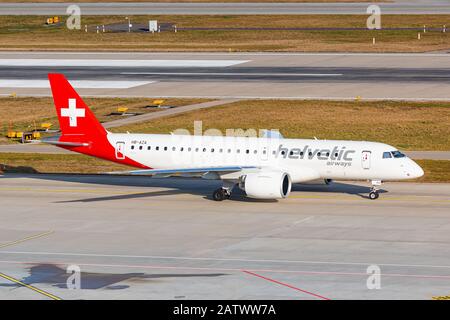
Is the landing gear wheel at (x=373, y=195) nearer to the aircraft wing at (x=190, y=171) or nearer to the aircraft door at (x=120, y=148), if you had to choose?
the aircraft wing at (x=190, y=171)

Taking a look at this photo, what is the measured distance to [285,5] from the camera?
169125 mm

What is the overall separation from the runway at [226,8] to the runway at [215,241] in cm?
9767

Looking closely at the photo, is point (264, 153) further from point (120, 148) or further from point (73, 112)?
point (73, 112)

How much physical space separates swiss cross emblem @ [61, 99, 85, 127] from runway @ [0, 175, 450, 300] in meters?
4.20

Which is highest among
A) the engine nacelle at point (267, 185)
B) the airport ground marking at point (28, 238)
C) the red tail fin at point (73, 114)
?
the red tail fin at point (73, 114)

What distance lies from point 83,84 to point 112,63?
1414 cm

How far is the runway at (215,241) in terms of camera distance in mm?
40219

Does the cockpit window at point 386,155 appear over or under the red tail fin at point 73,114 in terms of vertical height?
under

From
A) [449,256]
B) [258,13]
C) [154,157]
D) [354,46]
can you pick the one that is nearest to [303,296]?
[449,256]

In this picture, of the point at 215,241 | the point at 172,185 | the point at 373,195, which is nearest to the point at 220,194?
the point at 172,185

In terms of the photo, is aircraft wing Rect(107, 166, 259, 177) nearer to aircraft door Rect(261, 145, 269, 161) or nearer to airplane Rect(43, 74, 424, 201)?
airplane Rect(43, 74, 424, 201)

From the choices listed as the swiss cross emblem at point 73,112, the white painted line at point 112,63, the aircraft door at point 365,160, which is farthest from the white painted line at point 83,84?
the aircraft door at point 365,160

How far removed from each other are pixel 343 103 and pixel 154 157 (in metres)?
31.4

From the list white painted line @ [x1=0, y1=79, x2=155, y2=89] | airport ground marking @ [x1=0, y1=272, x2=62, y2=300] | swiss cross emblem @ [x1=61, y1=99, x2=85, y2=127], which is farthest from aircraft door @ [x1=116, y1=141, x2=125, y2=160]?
white painted line @ [x1=0, y1=79, x2=155, y2=89]
